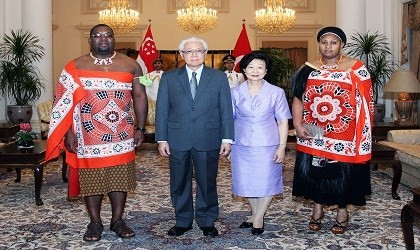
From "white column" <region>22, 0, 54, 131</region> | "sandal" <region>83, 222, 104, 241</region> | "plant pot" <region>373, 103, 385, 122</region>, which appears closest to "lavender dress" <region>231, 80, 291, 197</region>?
"sandal" <region>83, 222, 104, 241</region>

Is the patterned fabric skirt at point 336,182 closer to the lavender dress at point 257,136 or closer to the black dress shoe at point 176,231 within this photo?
the lavender dress at point 257,136

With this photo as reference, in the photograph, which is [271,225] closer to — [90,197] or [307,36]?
[90,197]

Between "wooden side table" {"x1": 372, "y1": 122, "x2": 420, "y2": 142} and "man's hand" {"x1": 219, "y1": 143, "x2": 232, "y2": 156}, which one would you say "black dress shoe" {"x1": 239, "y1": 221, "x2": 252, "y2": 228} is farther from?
"wooden side table" {"x1": 372, "y1": 122, "x2": 420, "y2": 142}

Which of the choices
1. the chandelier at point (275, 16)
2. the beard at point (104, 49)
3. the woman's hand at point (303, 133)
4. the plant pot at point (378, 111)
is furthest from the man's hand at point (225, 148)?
the chandelier at point (275, 16)

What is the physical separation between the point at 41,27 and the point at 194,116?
8.08 metres

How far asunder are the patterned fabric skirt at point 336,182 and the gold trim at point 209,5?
1242 cm

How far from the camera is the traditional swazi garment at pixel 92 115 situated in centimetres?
442

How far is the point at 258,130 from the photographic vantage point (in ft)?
15.0

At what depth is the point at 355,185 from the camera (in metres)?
4.68

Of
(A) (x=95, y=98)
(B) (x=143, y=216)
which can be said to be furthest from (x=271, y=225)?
(A) (x=95, y=98)

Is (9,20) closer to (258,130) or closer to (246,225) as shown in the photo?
(246,225)

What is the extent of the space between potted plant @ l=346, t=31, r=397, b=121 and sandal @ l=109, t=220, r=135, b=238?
6.46 meters

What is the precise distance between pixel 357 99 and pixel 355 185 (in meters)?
0.70

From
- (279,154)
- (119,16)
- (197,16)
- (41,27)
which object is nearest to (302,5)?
(197,16)
